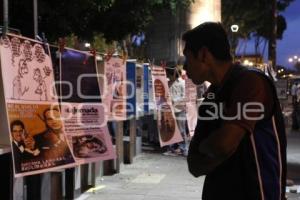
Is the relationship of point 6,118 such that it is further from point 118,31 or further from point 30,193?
point 118,31

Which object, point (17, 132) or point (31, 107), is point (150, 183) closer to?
point (31, 107)

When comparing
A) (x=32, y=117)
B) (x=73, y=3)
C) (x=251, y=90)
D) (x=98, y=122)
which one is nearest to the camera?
(x=251, y=90)

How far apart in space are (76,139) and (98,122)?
0.50 meters

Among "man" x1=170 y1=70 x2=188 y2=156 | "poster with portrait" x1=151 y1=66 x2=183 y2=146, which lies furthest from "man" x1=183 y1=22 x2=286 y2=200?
"man" x1=170 y1=70 x2=188 y2=156

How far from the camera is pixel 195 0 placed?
17.0 m

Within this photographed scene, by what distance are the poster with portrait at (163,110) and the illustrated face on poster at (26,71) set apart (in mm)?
5159

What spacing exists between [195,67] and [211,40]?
0.14 m

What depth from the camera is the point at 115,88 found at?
8.12m

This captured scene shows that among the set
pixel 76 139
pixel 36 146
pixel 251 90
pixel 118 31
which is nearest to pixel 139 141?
pixel 118 31

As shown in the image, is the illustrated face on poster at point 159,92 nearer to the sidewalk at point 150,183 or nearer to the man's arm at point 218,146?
the sidewalk at point 150,183

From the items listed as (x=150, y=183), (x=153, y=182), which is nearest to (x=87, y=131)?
(x=150, y=183)

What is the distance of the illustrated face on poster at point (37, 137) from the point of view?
4.74 m

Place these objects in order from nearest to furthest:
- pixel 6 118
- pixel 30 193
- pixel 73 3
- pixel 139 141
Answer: pixel 6 118, pixel 30 193, pixel 139 141, pixel 73 3

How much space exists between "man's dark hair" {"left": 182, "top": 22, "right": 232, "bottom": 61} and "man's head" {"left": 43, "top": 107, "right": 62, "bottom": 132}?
2.89 m
